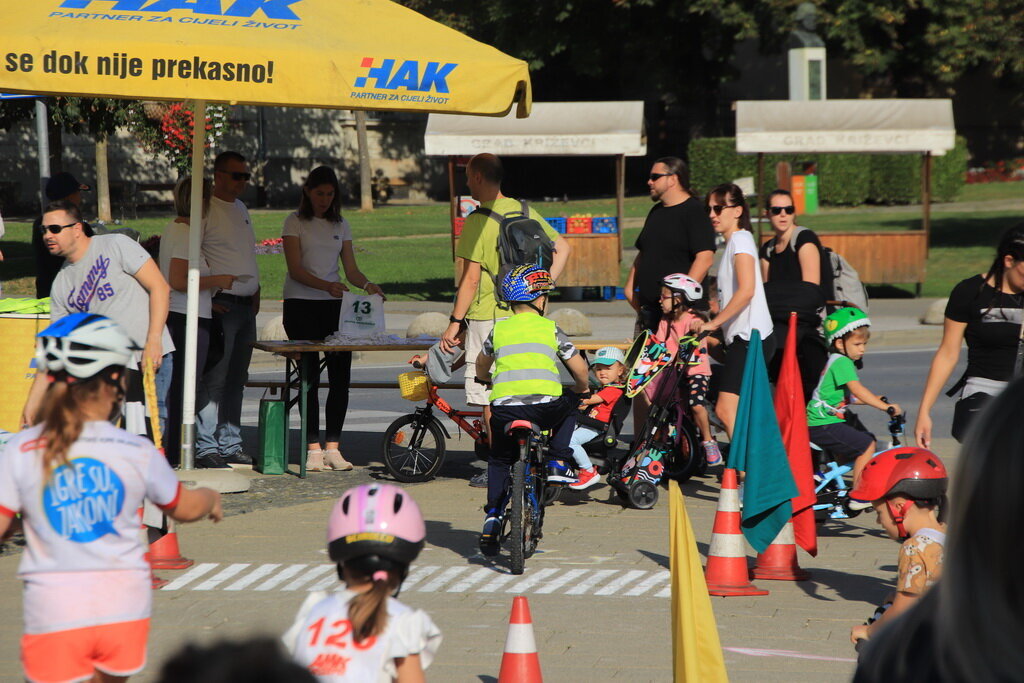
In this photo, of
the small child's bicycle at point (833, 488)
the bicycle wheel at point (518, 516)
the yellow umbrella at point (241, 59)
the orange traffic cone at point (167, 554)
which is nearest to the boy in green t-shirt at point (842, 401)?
the small child's bicycle at point (833, 488)

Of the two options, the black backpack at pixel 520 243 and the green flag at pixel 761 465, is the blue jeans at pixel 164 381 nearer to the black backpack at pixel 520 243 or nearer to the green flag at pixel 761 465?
the black backpack at pixel 520 243

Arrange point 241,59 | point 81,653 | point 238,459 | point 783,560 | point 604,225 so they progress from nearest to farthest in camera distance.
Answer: point 81,653 → point 783,560 → point 241,59 → point 238,459 → point 604,225

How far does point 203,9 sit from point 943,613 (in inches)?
276

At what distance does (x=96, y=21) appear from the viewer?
7875 mm

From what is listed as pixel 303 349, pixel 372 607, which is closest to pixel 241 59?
pixel 303 349

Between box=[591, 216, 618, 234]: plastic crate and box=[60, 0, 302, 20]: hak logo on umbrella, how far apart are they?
13541mm

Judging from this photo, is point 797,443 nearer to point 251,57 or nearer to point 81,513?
point 251,57

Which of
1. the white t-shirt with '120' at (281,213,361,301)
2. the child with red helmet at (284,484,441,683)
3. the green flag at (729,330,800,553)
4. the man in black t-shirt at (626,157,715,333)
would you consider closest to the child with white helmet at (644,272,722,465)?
the man in black t-shirt at (626,157,715,333)

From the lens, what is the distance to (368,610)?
3312mm

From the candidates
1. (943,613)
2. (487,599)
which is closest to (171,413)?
(487,599)

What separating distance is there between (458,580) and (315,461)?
3.01 metres

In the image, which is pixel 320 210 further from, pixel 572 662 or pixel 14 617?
pixel 572 662

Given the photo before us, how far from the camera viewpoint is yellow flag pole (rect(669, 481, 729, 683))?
4348 mm

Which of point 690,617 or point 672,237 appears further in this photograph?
point 672,237
